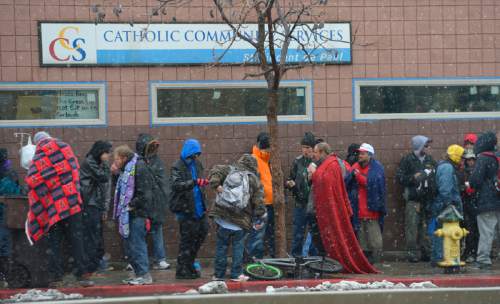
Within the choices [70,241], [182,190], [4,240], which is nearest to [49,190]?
[70,241]

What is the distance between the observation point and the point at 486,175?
1339cm

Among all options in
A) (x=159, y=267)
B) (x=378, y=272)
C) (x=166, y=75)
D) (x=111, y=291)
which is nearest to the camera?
(x=111, y=291)

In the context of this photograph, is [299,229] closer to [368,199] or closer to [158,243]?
[368,199]

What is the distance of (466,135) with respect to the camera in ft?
50.6

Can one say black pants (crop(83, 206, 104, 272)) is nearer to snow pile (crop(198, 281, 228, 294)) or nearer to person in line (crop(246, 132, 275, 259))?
snow pile (crop(198, 281, 228, 294))

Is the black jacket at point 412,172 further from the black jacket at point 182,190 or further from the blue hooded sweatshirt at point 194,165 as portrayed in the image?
the black jacket at point 182,190

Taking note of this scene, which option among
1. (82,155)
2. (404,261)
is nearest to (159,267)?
(82,155)

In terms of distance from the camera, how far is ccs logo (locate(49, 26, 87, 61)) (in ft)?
46.8

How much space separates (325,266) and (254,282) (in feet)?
4.14

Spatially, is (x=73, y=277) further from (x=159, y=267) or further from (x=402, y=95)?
(x=402, y=95)

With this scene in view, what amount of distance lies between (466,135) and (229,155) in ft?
13.2

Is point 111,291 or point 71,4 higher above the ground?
point 71,4

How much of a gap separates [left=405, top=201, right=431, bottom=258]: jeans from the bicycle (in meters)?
2.93

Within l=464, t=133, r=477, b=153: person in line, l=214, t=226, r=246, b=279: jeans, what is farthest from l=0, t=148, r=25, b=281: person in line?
l=464, t=133, r=477, b=153: person in line
